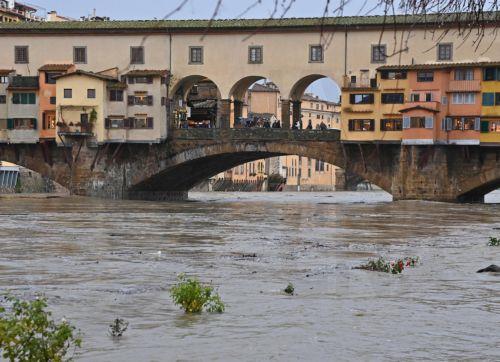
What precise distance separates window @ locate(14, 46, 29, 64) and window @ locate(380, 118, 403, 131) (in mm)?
23140

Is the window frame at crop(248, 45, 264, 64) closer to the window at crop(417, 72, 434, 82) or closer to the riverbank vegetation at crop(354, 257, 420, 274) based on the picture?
the window at crop(417, 72, 434, 82)

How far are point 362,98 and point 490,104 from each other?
733 centimetres

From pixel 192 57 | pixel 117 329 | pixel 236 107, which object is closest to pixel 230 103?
pixel 236 107

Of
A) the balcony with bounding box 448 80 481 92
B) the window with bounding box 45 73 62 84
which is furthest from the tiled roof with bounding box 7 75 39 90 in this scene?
the balcony with bounding box 448 80 481 92

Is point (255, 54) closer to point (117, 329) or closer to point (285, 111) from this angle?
point (285, 111)

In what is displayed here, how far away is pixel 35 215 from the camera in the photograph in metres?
43.7

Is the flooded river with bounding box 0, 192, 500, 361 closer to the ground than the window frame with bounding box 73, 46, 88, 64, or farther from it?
closer to the ground

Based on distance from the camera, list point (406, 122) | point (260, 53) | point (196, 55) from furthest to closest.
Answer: point (196, 55) < point (260, 53) < point (406, 122)

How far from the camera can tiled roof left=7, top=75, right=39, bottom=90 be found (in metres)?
67.8

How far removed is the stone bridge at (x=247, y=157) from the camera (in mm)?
61500

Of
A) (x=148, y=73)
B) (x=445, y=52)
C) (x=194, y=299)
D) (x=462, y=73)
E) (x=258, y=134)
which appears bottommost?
(x=194, y=299)

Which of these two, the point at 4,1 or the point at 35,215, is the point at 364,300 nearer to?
the point at 35,215

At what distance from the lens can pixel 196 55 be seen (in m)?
67.4

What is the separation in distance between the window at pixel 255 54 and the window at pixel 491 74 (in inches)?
538
